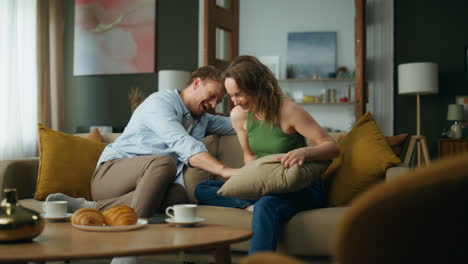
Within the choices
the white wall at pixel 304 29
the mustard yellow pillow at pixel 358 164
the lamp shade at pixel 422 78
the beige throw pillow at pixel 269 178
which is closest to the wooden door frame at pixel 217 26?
the lamp shade at pixel 422 78

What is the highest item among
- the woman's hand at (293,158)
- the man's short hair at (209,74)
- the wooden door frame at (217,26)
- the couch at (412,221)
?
the wooden door frame at (217,26)

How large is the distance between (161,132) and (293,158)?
88 centimetres

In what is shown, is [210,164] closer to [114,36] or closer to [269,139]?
[269,139]

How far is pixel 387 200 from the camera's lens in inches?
23.2

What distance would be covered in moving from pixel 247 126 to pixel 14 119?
3958 millimetres

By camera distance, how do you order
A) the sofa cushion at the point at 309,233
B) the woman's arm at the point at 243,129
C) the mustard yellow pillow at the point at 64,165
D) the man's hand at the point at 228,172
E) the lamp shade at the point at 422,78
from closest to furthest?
the sofa cushion at the point at 309,233
the man's hand at the point at 228,172
the woman's arm at the point at 243,129
the mustard yellow pillow at the point at 64,165
the lamp shade at the point at 422,78

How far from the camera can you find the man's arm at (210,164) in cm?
247

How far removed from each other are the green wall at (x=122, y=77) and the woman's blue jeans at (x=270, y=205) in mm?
4040

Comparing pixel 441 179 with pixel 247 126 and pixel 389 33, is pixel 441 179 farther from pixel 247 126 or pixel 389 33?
pixel 389 33

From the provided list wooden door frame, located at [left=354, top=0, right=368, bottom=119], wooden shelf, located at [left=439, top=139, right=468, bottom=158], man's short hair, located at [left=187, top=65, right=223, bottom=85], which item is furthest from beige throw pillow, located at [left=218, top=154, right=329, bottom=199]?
wooden shelf, located at [left=439, top=139, right=468, bottom=158]

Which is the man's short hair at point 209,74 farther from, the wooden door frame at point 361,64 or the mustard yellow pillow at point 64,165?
the wooden door frame at point 361,64

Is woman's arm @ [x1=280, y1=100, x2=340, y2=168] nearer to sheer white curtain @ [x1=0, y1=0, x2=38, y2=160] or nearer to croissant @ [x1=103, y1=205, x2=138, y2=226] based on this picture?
croissant @ [x1=103, y1=205, x2=138, y2=226]

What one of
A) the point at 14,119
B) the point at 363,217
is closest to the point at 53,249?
the point at 363,217

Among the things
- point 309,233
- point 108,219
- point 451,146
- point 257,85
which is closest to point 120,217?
point 108,219
